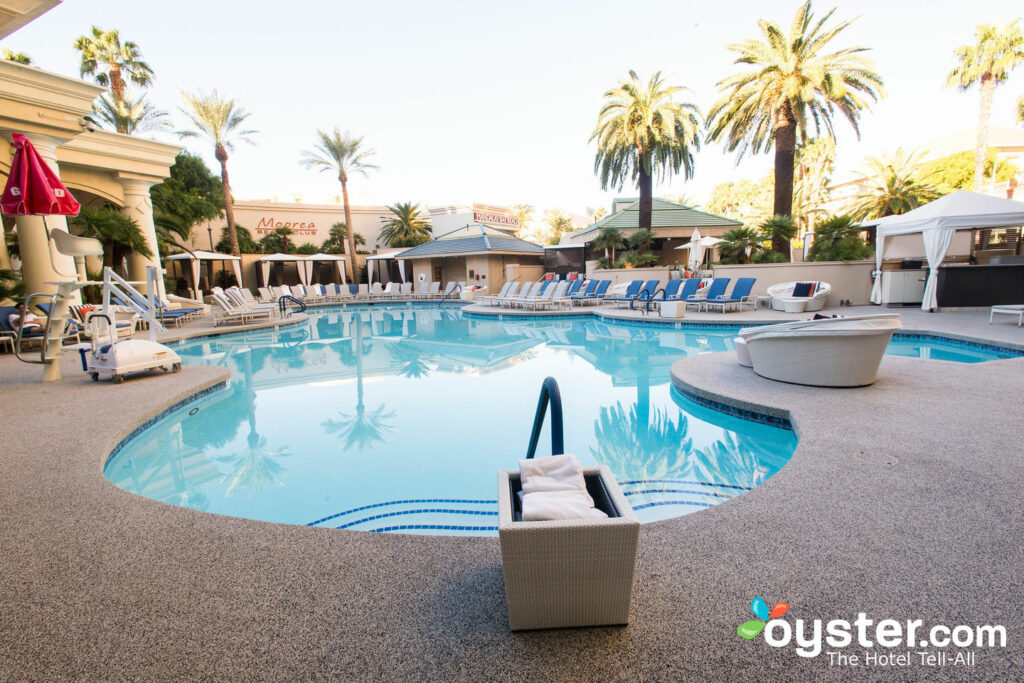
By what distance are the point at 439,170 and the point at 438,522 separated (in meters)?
53.1

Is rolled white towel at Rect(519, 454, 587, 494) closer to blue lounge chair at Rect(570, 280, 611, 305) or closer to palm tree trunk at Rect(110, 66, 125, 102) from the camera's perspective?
blue lounge chair at Rect(570, 280, 611, 305)

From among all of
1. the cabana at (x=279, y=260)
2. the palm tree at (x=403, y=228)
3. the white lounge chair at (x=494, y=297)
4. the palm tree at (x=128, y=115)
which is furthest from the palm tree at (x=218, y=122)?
the white lounge chair at (x=494, y=297)

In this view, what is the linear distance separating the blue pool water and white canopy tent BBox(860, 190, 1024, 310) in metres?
3.21

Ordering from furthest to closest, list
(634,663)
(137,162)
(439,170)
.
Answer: (439,170), (137,162), (634,663)

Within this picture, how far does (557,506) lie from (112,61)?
25716 mm

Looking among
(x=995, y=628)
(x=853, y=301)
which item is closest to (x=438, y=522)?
(x=995, y=628)

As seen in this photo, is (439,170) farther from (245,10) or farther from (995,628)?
(995,628)

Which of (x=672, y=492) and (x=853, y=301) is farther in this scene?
(x=853, y=301)

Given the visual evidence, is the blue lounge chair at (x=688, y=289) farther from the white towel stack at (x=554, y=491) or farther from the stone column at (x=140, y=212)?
the stone column at (x=140, y=212)

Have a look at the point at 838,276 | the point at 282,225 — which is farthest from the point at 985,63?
the point at 282,225

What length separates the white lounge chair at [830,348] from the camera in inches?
186

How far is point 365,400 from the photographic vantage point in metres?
6.47

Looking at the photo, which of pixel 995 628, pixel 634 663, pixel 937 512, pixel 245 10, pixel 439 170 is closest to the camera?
pixel 634 663

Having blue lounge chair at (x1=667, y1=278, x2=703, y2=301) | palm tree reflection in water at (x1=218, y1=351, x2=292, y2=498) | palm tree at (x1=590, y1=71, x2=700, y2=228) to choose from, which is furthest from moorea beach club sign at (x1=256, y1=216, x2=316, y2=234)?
palm tree reflection in water at (x1=218, y1=351, x2=292, y2=498)
